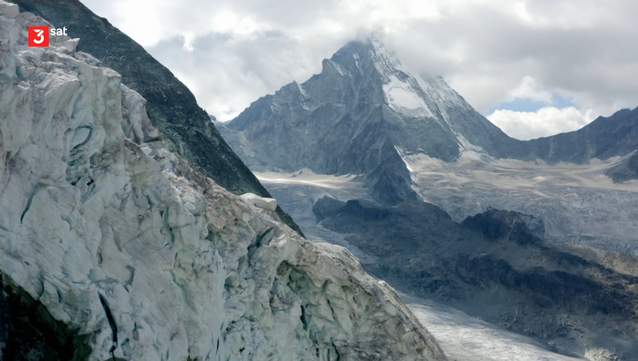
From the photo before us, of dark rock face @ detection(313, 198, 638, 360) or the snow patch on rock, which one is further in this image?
dark rock face @ detection(313, 198, 638, 360)

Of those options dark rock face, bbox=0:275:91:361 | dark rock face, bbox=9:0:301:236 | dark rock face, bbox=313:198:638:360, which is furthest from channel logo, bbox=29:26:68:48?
dark rock face, bbox=313:198:638:360

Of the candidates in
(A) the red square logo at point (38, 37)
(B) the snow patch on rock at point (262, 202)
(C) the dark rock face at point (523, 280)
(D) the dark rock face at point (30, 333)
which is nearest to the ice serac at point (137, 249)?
(D) the dark rock face at point (30, 333)

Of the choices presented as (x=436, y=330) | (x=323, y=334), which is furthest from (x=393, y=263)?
(x=323, y=334)

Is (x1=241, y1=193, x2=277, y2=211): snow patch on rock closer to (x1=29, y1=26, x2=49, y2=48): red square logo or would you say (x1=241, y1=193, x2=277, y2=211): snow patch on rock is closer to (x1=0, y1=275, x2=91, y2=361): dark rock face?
(x1=29, y1=26, x2=49, y2=48): red square logo

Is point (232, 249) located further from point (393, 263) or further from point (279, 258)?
point (393, 263)

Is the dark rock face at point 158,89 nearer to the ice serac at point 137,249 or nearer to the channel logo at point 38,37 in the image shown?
the ice serac at point 137,249

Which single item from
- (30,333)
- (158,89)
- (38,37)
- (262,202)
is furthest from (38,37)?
(158,89)

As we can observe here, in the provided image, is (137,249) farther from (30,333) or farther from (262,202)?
(262,202)

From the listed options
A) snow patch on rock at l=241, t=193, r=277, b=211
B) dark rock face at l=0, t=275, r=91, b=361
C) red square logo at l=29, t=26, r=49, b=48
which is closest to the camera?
dark rock face at l=0, t=275, r=91, b=361
